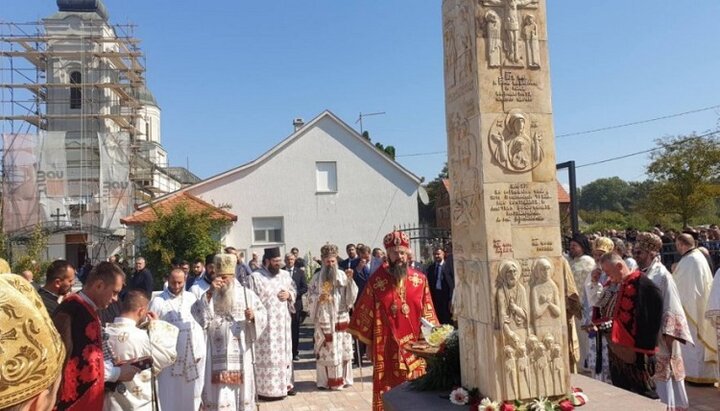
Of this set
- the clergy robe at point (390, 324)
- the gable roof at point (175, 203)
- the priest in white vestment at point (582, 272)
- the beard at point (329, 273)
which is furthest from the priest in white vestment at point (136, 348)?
the gable roof at point (175, 203)

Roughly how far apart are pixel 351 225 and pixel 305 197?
2.40m

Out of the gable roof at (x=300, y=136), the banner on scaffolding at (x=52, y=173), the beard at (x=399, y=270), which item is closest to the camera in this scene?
the beard at (x=399, y=270)

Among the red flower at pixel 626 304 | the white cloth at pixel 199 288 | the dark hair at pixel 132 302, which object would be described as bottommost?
the red flower at pixel 626 304

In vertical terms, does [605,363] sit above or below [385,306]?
below

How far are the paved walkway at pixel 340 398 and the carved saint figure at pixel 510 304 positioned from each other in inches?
160

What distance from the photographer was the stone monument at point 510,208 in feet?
13.4

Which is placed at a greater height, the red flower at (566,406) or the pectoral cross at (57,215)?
the pectoral cross at (57,215)

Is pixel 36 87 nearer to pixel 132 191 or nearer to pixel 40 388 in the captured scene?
pixel 132 191

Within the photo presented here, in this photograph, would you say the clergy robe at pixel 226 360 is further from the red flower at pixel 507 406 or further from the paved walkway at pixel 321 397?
the red flower at pixel 507 406

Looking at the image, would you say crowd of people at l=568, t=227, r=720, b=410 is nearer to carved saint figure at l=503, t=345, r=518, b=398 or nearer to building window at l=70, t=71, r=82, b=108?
carved saint figure at l=503, t=345, r=518, b=398

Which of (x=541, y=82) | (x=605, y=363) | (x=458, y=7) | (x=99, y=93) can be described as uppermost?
(x=99, y=93)

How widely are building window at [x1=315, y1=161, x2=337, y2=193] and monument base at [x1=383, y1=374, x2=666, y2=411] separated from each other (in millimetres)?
20521

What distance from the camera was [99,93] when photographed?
1401 inches

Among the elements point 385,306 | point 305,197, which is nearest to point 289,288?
point 385,306
